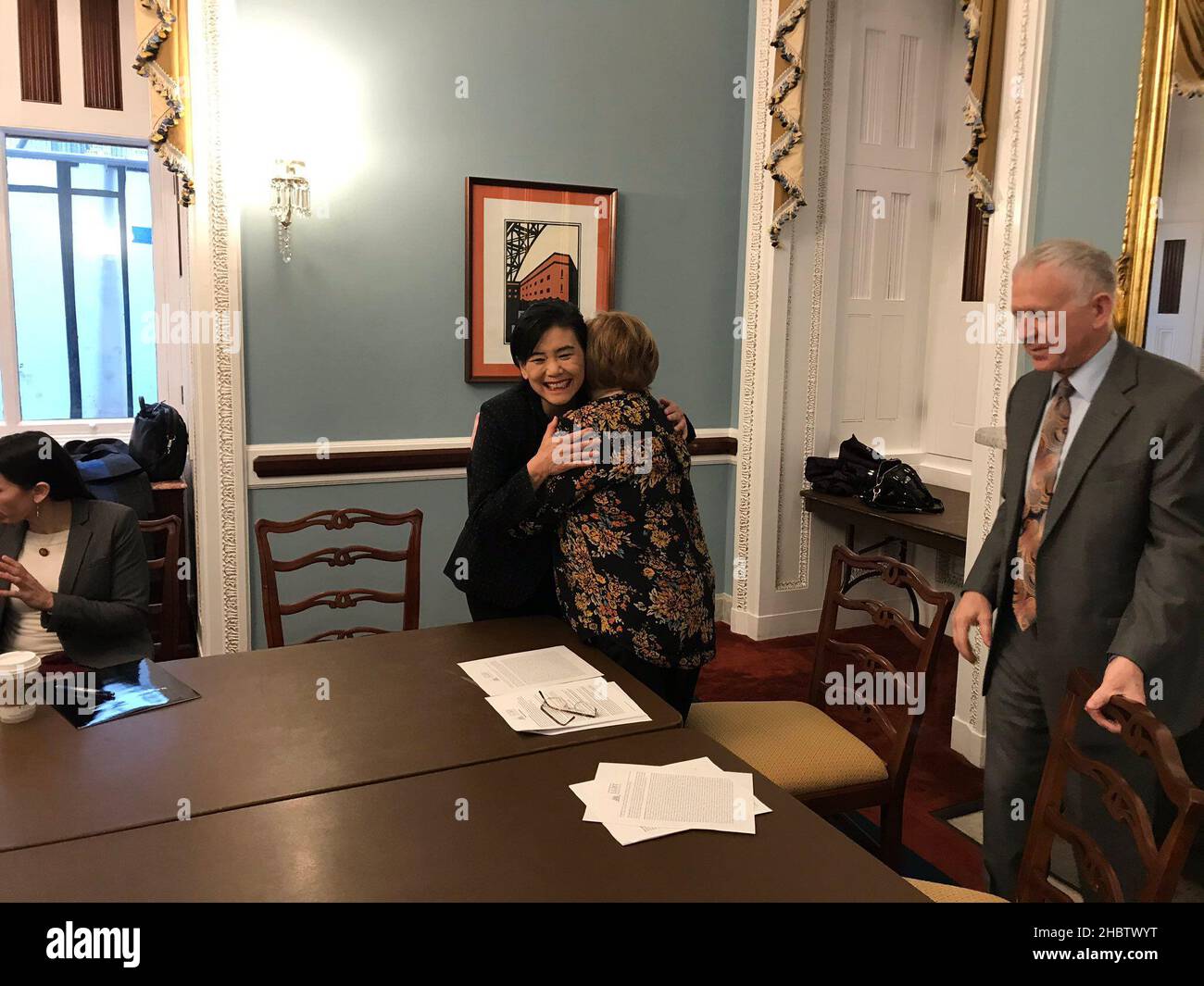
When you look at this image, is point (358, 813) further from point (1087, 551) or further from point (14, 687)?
point (1087, 551)

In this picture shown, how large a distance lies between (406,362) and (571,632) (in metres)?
2.03

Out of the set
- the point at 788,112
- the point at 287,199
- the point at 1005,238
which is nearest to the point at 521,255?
the point at 287,199

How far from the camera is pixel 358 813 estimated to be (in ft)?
4.55

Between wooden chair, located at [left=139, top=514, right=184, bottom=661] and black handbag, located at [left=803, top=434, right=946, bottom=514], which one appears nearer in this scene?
wooden chair, located at [left=139, top=514, right=184, bottom=661]

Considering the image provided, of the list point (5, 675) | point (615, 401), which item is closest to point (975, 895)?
point (615, 401)

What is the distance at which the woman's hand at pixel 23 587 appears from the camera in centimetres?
205

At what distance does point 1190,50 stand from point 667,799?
2346 millimetres

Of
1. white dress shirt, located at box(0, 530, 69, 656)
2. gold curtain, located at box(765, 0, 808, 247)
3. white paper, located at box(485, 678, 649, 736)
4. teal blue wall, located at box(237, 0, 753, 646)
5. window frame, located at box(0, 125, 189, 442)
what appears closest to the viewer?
white paper, located at box(485, 678, 649, 736)

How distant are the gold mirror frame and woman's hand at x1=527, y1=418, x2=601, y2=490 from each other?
62.1 inches

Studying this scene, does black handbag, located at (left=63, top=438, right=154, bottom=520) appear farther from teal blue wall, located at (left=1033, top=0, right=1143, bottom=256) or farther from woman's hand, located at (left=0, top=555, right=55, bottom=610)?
teal blue wall, located at (left=1033, top=0, right=1143, bottom=256)

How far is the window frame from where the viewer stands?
14.7 ft

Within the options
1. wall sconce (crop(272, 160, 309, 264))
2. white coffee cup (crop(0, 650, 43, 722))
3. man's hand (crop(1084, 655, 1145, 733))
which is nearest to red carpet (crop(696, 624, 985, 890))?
man's hand (crop(1084, 655, 1145, 733))

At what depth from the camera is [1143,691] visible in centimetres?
177

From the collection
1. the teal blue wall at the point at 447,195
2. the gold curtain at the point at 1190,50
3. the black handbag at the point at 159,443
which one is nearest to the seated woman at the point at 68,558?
the teal blue wall at the point at 447,195
